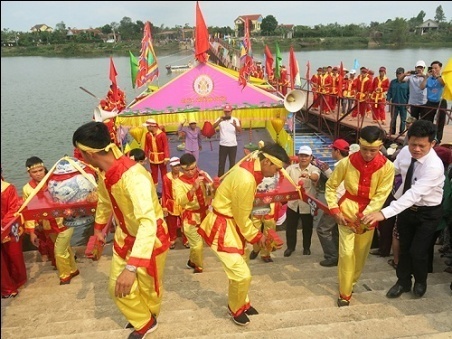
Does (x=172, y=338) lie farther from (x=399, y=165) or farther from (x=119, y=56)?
(x=119, y=56)

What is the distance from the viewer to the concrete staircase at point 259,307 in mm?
2924

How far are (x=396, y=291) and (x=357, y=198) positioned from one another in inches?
36.2

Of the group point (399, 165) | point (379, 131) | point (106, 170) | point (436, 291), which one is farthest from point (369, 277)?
point (106, 170)

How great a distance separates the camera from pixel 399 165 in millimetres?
3662

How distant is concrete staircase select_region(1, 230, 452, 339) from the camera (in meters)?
2.92

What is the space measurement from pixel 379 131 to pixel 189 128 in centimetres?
554

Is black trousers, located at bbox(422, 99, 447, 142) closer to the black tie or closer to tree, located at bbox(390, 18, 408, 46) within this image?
the black tie

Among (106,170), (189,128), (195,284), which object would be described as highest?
(106,170)

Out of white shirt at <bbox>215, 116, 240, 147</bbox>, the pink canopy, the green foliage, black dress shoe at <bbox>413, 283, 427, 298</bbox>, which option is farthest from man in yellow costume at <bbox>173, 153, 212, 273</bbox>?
the green foliage

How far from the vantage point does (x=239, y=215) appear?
3.09 meters

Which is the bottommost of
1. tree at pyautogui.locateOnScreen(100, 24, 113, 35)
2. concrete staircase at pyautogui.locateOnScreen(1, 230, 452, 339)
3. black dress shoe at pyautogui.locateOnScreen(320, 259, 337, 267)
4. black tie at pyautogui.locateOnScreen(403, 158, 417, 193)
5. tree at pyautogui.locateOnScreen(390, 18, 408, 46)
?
black dress shoe at pyautogui.locateOnScreen(320, 259, 337, 267)

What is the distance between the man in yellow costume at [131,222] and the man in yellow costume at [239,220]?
49 cm

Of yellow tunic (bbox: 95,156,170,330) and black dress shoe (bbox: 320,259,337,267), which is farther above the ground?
yellow tunic (bbox: 95,156,170,330)

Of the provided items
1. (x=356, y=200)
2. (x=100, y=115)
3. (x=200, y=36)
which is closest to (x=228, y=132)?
(x=200, y=36)
